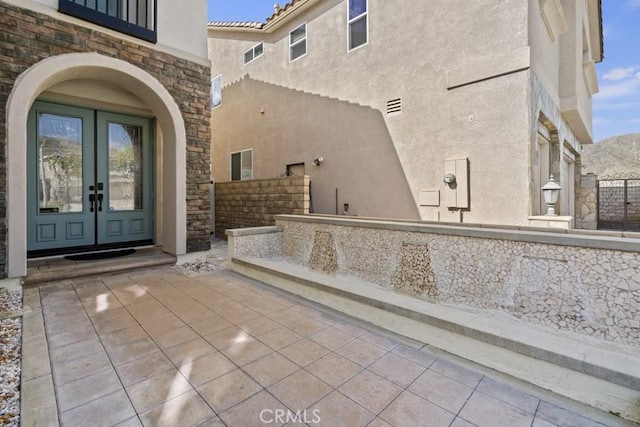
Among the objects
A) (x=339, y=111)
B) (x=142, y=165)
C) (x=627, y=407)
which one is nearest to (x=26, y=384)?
(x=627, y=407)

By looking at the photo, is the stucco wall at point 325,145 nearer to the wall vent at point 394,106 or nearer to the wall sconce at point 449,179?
the wall vent at point 394,106

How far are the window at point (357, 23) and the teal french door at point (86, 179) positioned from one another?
5.06m

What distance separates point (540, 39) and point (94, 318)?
7.99 metres

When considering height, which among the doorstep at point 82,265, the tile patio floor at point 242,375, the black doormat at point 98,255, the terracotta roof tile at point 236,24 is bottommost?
the tile patio floor at point 242,375

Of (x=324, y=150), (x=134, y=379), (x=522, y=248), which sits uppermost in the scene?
(x=324, y=150)

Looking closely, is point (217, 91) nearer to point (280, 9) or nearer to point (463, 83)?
point (280, 9)

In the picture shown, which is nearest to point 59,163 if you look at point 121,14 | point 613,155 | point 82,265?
point 82,265

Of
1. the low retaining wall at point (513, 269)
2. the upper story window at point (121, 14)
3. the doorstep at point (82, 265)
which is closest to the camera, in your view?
the low retaining wall at point (513, 269)

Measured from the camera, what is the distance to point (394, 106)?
21.9 ft

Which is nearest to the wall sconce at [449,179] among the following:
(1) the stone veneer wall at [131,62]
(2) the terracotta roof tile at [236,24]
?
(1) the stone veneer wall at [131,62]

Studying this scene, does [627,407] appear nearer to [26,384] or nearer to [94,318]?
[26,384]

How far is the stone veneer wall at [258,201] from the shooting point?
6547mm

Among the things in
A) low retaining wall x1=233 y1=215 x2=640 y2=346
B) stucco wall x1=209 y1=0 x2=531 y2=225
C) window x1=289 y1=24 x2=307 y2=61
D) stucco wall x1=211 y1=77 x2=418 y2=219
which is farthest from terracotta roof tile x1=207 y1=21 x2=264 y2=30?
low retaining wall x1=233 y1=215 x2=640 y2=346

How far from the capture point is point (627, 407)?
1804 millimetres
